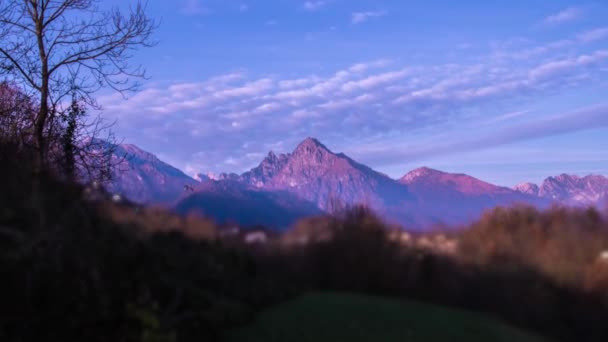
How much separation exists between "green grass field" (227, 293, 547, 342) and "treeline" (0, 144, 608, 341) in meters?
0.31

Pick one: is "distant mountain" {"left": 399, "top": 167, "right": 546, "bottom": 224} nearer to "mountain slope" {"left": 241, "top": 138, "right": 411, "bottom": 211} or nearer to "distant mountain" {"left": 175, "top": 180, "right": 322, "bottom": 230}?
"mountain slope" {"left": 241, "top": 138, "right": 411, "bottom": 211}

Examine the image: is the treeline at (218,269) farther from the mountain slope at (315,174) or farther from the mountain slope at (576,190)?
the mountain slope at (315,174)

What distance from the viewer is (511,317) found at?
5.43m

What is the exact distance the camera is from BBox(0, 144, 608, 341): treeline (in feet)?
14.1

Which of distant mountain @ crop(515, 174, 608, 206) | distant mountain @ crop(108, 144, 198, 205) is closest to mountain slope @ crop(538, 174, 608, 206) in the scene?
distant mountain @ crop(515, 174, 608, 206)

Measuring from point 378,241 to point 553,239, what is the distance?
202cm

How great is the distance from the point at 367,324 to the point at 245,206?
11.0 ft

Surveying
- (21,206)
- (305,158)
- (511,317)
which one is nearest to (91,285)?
(21,206)

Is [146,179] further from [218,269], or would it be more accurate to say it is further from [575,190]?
[575,190]

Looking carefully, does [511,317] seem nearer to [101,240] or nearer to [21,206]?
[101,240]

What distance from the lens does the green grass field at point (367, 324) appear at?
4410 mm

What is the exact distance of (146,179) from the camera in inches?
407

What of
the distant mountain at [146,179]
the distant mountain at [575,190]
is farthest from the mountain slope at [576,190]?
the distant mountain at [146,179]

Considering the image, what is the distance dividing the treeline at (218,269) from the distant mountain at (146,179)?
0.58 m
